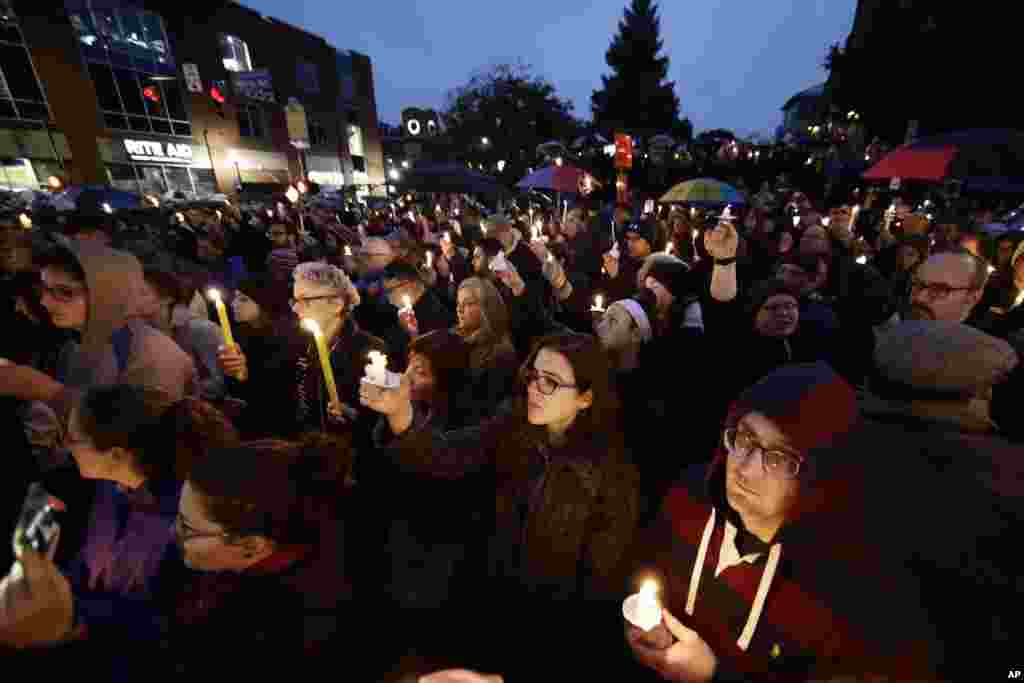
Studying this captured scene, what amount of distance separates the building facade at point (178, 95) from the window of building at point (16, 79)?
0.42ft

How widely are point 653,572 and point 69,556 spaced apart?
3.04 m

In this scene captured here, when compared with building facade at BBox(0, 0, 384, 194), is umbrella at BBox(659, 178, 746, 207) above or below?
below

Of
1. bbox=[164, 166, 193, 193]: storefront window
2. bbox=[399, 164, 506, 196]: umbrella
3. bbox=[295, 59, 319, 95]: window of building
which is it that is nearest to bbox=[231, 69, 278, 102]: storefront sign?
bbox=[399, 164, 506, 196]: umbrella

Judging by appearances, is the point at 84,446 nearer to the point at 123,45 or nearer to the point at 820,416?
the point at 820,416

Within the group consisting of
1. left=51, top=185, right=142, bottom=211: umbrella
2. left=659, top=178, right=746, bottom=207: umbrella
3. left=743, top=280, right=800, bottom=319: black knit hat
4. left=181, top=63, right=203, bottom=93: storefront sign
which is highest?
left=181, top=63, right=203, bottom=93: storefront sign

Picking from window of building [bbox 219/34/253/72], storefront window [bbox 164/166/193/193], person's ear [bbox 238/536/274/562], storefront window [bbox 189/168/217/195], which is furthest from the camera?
window of building [bbox 219/34/253/72]

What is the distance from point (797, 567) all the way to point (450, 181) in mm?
11994

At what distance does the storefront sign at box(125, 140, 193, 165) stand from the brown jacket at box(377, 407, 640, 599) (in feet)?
106

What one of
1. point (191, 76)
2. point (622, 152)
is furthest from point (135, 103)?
point (622, 152)

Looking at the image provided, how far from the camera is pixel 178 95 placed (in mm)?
27656

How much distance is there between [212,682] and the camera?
1.48 meters

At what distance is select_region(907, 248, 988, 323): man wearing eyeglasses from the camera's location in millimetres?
2973

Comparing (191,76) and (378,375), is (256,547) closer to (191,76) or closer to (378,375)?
(378,375)

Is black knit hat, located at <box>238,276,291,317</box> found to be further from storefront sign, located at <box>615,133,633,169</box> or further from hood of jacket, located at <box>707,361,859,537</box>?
storefront sign, located at <box>615,133,633,169</box>
